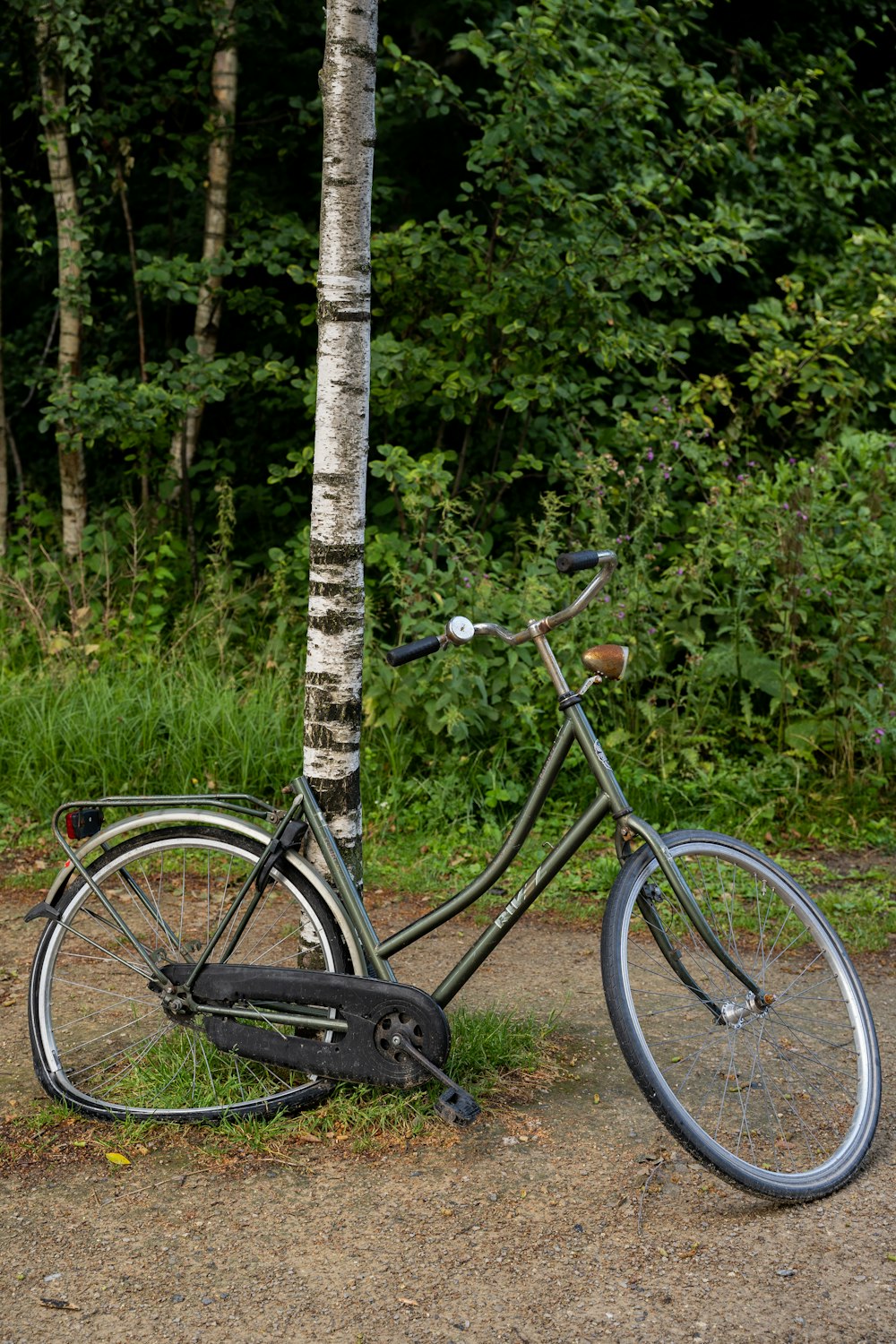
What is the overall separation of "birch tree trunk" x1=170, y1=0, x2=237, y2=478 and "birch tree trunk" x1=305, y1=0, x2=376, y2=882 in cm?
371

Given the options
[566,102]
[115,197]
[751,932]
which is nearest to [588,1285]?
[751,932]

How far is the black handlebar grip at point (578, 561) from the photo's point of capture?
280cm

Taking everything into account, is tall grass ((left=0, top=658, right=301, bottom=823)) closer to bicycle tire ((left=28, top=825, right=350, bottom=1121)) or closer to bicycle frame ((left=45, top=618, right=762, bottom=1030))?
bicycle tire ((left=28, top=825, right=350, bottom=1121))

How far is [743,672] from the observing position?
577 cm

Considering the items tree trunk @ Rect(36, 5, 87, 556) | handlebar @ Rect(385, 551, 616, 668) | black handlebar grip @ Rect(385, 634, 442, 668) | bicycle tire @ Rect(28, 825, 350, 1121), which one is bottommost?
bicycle tire @ Rect(28, 825, 350, 1121)

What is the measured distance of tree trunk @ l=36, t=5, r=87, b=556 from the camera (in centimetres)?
668

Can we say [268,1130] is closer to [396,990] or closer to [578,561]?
[396,990]

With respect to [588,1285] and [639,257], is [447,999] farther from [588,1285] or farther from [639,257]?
[639,257]

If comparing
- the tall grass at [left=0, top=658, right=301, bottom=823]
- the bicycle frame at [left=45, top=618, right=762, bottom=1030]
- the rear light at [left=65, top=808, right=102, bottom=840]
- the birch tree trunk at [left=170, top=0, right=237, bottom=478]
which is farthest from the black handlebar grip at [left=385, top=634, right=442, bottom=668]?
the birch tree trunk at [left=170, top=0, right=237, bottom=478]

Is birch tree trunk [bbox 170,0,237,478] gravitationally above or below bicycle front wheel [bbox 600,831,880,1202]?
above

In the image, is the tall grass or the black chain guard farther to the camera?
the tall grass

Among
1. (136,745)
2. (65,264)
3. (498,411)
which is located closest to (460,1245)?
(136,745)

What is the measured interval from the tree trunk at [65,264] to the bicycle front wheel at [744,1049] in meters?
4.77

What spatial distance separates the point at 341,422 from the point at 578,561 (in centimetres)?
87
